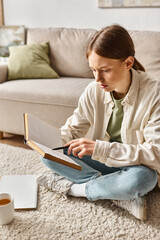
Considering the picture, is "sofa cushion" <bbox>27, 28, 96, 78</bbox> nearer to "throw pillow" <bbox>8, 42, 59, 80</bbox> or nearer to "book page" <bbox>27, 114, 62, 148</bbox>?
"throw pillow" <bbox>8, 42, 59, 80</bbox>

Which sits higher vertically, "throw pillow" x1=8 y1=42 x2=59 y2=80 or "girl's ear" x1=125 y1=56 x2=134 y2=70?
"girl's ear" x1=125 y1=56 x2=134 y2=70

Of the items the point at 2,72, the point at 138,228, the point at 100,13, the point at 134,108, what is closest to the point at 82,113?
the point at 134,108

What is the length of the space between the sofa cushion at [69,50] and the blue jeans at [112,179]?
112cm

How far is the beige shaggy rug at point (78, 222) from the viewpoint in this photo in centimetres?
121

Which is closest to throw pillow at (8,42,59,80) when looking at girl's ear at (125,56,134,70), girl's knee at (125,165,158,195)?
girl's ear at (125,56,134,70)

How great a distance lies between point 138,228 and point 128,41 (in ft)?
2.72

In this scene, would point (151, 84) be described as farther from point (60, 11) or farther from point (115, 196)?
point (60, 11)

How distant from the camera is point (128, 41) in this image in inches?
44.8

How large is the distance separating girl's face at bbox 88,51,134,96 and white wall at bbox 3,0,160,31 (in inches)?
57.7

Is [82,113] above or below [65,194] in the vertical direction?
above

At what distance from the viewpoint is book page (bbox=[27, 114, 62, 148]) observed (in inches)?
43.2

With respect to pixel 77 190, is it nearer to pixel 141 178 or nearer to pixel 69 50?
pixel 141 178

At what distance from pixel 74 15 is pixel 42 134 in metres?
1.90

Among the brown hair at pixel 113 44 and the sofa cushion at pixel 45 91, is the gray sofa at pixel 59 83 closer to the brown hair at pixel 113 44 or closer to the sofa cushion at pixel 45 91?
the sofa cushion at pixel 45 91
